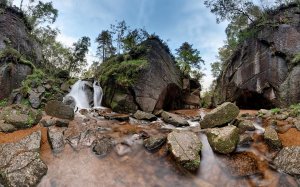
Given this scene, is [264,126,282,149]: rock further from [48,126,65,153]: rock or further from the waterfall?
the waterfall

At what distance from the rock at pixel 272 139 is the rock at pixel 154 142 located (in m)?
3.86

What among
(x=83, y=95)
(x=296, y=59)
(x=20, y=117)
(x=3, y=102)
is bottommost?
(x=20, y=117)

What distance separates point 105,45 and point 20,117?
26771mm

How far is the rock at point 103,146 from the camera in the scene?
352 inches

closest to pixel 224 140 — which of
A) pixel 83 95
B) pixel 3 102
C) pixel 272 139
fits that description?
pixel 272 139

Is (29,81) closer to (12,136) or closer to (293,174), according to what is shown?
(12,136)

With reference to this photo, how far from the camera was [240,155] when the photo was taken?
8.73 m

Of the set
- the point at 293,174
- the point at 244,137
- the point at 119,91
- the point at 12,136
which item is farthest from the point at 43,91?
the point at 293,174

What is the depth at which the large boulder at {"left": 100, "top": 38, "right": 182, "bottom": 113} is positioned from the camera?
658 inches

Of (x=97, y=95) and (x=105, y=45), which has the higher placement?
(x=105, y=45)

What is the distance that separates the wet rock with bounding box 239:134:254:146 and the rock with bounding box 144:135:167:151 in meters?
2.94

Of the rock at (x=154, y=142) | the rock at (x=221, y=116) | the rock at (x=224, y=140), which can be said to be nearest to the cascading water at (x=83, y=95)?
the rock at (x=154, y=142)

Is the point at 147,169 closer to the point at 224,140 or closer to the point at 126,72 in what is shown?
the point at 224,140

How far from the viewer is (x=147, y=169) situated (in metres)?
8.15
